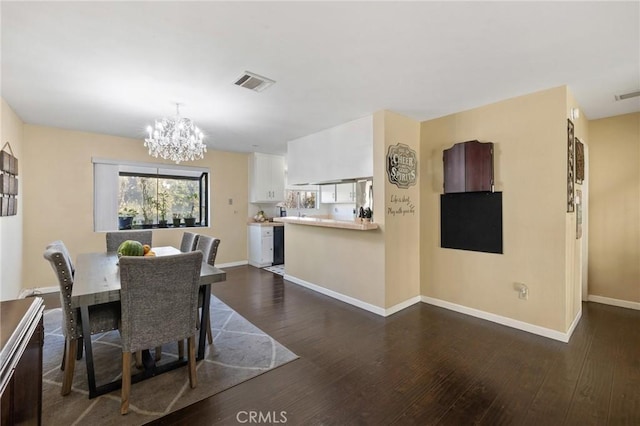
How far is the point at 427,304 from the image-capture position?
3.86m

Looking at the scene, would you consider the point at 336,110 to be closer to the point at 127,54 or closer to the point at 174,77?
the point at 174,77

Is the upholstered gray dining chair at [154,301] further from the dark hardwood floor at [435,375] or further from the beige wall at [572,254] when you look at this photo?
the beige wall at [572,254]

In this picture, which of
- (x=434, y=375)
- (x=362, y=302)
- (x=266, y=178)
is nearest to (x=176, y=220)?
(x=266, y=178)

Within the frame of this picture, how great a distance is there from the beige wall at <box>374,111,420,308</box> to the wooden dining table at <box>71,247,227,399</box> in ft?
6.74

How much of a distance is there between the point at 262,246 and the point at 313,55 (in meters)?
Answer: 4.38

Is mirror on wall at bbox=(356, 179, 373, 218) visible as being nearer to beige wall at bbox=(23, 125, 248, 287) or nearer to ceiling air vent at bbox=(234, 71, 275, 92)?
ceiling air vent at bbox=(234, 71, 275, 92)

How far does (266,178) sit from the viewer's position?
20.9ft

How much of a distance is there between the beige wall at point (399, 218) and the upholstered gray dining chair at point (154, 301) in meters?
2.28

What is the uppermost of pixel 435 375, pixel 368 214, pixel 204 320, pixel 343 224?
pixel 368 214

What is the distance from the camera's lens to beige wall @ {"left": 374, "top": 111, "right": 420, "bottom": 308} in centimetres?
350

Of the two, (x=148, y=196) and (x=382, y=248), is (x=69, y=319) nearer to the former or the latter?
(x=382, y=248)

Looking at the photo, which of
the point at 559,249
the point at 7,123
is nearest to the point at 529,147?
the point at 559,249

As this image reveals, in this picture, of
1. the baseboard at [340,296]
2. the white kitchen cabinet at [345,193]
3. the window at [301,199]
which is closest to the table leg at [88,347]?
the baseboard at [340,296]

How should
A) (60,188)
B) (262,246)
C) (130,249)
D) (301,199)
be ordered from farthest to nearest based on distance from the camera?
(301,199)
(262,246)
(60,188)
(130,249)
